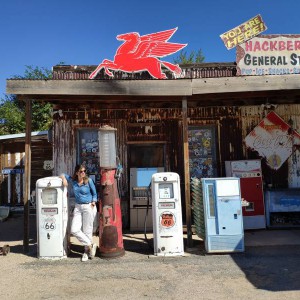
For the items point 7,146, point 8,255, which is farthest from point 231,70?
point 7,146

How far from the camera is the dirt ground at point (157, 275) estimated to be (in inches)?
183

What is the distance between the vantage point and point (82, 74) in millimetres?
9289

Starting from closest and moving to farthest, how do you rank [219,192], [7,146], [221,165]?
1. [219,192]
2. [221,165]
3. [7,146]

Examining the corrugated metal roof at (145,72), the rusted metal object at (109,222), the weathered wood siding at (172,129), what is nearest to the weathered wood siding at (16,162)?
the weathered wood siding at (172,129)

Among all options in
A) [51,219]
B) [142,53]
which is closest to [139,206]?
[51,219]

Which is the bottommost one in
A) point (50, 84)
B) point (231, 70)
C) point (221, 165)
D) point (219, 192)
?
point (219, 192)

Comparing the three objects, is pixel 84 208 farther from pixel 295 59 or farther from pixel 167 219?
pixel 295 59

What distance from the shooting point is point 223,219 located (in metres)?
6.34

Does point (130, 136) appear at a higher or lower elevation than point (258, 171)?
higher

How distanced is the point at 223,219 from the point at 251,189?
2.60m

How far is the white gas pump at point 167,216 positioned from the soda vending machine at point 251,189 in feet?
9.29

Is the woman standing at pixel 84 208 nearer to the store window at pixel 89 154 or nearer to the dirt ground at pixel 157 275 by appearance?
the dirt ground at pixel 157 275

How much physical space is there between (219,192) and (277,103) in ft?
13.6

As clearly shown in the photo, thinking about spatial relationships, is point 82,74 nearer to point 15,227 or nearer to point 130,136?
point 130,136
